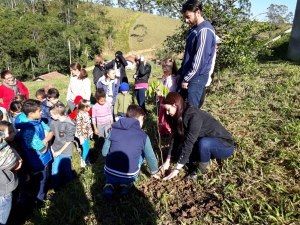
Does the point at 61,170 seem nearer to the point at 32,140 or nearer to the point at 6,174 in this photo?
the point at 32,140

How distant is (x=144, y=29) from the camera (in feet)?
225

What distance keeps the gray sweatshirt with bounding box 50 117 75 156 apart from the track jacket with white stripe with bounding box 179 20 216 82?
2.05 metres

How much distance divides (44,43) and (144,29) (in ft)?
96.0

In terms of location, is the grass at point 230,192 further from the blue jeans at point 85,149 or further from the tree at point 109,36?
the tree at point 109,36

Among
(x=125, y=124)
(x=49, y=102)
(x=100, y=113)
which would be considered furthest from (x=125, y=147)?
(x=49, y=102)

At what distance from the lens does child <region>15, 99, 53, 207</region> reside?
325 cm

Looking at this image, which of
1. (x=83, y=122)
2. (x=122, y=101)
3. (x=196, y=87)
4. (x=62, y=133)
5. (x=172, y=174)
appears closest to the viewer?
(x=172, y=174)

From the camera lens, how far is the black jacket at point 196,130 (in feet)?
9.29

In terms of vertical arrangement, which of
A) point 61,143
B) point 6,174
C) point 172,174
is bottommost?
point 61,143

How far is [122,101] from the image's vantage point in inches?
200

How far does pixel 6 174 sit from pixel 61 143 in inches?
56.2

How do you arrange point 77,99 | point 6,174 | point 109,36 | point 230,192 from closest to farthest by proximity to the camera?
point 6,174
point 230,192
point 77,99
point 109,36

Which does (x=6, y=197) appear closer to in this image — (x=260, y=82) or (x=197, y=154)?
(x=197, y=154)

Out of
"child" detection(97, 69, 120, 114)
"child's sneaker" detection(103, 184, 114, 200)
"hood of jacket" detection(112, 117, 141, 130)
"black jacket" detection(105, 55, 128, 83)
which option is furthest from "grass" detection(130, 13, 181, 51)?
"child's sneaker" detection(103, 184, 114, 200)
